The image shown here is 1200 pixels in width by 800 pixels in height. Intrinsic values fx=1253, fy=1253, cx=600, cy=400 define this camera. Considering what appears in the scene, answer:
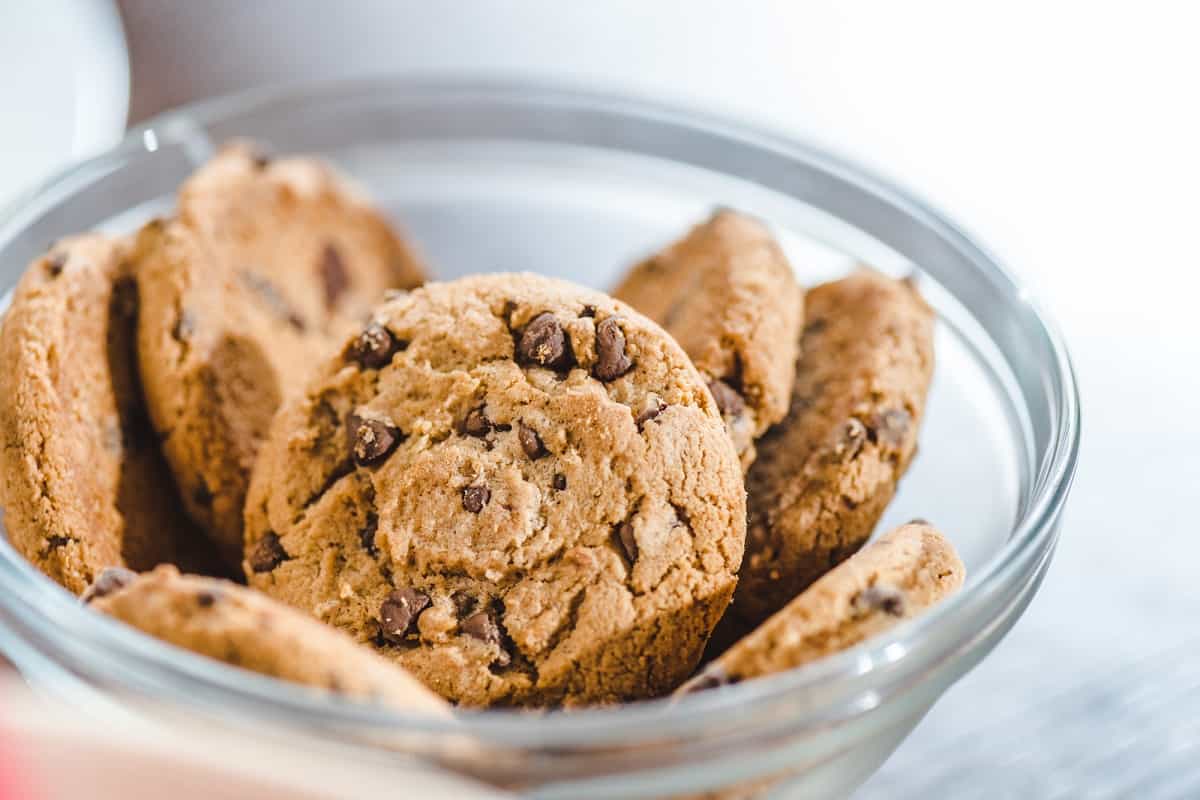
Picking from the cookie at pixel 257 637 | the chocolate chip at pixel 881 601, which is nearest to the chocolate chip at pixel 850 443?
the chocolate chip at pixel 881 601

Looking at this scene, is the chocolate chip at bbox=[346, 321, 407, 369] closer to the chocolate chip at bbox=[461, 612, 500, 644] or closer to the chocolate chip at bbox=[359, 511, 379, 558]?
the chocolate chip at bbox=[359, 511, 379, 558]

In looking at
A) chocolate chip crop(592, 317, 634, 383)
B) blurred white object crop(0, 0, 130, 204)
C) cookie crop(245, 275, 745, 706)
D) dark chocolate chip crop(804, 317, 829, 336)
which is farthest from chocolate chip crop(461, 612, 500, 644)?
blurred white object crop(0, 0, 130, 204)

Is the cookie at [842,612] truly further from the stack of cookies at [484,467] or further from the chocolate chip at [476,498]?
the chocolate chip at [476,498]

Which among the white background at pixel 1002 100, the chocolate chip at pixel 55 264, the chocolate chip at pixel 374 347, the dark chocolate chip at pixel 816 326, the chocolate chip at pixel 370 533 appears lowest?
the white background at pixel 1002 100

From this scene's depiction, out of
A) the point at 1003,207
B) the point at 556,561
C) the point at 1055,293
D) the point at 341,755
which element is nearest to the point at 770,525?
the point at 556,561

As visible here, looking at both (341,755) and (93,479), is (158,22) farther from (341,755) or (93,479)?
(341,755)

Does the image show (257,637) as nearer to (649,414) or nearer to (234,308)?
(649,414)

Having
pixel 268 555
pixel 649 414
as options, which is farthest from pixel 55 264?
pixel 649 414
